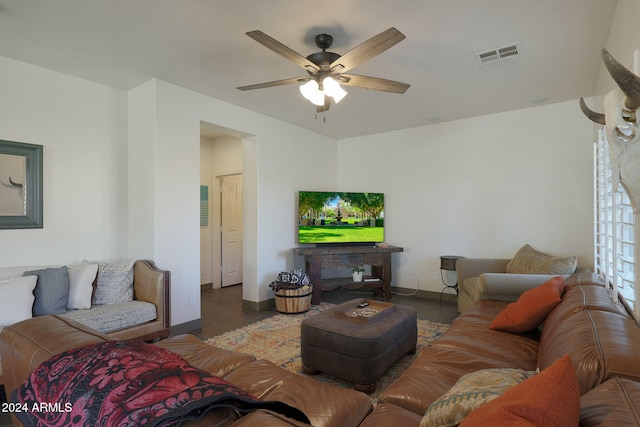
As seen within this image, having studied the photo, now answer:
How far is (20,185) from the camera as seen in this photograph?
3105mm

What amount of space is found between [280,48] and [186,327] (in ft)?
10.3

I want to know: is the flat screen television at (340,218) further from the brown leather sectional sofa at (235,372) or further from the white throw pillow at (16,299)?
the brown leather sectional sofa at (235,372)

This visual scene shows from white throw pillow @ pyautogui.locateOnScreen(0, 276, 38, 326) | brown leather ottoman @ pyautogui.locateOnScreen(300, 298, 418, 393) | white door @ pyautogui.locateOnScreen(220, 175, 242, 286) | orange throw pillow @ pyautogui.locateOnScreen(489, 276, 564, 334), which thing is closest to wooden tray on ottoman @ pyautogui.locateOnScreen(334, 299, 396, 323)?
brown leather ottoman @ pyautogui.locateOnScreen(300, 298, 418, 393)

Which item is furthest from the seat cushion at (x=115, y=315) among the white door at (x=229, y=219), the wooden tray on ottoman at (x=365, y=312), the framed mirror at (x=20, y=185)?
the white door at (x=229, y=219)

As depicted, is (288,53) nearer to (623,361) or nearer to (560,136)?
(623,361)

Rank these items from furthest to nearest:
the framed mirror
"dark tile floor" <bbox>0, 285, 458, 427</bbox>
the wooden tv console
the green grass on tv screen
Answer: the green grass on tv screen < the wooden tv console < "dark tile floor" <bbox>0, 285, 458, 427</bbox> < the framed mirror

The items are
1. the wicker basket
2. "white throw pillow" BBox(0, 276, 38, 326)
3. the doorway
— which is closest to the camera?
"white throw pillow" BBox(0, 276, 38, 326)

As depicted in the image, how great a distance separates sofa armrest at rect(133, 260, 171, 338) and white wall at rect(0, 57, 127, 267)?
28.1 inches

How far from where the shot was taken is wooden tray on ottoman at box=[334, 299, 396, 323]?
8.93 feet

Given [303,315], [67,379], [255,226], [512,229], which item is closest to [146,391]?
[67,379]

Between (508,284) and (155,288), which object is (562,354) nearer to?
(508,284)

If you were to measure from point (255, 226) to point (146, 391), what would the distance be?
4.07m

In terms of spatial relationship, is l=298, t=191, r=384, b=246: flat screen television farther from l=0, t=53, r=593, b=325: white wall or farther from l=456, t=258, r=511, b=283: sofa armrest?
l=456, t=258, r=511, b=283: sofa armrest

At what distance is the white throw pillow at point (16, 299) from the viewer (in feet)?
8.14
